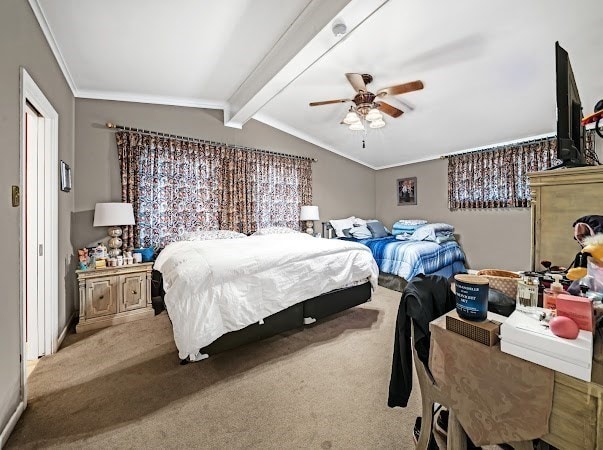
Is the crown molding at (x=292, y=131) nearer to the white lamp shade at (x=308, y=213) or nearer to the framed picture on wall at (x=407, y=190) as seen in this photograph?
the framed picture on wall at (x=407, y=190)

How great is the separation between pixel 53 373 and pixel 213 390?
52.0 inches

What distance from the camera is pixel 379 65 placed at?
9.51 ft

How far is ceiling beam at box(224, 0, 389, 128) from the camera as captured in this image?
6.34 ft

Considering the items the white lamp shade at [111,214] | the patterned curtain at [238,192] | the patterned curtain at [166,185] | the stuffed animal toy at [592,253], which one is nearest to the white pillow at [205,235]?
the patterned curtain at [166,185]

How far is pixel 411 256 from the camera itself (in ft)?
12.7

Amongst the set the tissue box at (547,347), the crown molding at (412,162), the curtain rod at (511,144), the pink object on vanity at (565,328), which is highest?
the crown molding at (412,162)

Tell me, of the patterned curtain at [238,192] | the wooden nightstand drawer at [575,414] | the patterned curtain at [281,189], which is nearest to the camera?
the wooden nightstand drawer at [575,414]

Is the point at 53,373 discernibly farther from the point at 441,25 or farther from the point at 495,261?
the point at 495,261

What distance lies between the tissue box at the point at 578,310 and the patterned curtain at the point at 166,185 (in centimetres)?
394

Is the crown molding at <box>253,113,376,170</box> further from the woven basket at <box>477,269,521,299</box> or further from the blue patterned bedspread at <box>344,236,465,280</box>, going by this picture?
the woven basket at <box>477,269,521,299</box>

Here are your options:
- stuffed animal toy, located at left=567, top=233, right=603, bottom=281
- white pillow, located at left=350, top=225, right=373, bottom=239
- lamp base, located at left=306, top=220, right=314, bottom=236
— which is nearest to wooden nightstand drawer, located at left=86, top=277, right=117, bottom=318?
lamp base, located at left=306, top=220, right=314, bottom=236

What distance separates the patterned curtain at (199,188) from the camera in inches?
139

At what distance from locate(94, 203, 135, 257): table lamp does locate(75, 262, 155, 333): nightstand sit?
327 mm

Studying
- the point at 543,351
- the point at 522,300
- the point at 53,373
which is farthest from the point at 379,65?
the point at 53,373
